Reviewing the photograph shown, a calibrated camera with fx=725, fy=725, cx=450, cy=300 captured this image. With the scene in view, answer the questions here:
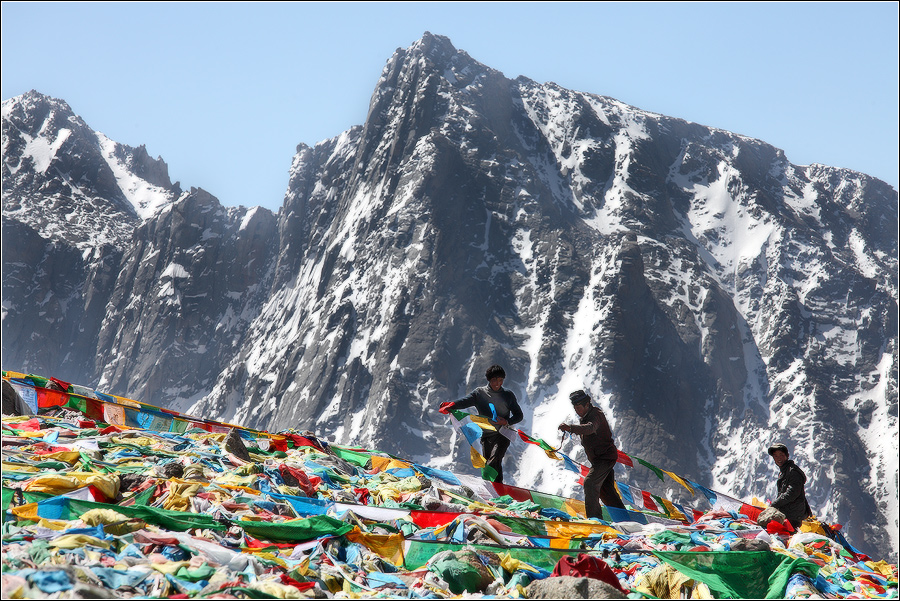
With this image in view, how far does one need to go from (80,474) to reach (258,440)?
6.47 meters

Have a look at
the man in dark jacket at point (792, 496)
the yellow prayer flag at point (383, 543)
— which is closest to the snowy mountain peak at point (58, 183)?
the man in dark jacket at point (792, 496)

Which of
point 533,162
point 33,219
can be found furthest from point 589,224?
point 33,219

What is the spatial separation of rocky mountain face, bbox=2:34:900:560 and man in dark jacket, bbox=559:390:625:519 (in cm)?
9662

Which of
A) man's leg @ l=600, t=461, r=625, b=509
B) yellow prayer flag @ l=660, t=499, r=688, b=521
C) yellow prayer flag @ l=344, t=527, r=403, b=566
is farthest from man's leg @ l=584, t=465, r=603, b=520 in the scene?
yellow prayer flag @ l=344, t=527, r=403, b=566

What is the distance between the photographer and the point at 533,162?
16050 cm

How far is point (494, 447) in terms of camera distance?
40.5 feet

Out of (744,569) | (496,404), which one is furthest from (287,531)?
(496,404)

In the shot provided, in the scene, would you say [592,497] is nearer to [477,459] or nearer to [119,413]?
[477,459]

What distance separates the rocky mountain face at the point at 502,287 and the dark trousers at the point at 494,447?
9509 centimetres

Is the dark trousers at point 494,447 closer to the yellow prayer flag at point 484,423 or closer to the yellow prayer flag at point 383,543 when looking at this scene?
the yellow prayer flag at point 484,423

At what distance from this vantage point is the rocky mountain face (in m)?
121

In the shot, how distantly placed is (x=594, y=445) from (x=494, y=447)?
230 centimetres

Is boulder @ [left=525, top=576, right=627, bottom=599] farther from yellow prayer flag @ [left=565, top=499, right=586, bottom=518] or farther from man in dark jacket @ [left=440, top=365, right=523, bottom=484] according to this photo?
man in dark jacket @ [left=440, top=365, right=523, bottom=484]

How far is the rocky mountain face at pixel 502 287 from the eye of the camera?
397ft
